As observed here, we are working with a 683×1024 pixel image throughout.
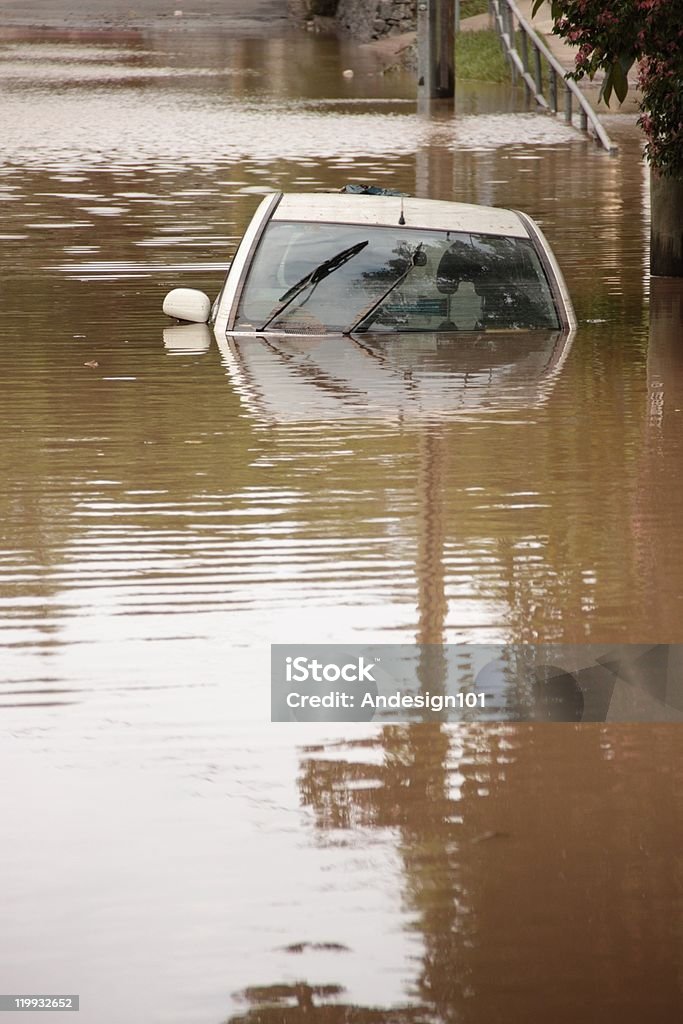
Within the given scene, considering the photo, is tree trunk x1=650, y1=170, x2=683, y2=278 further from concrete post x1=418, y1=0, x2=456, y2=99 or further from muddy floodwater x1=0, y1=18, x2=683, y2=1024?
concrete post x1=418, y1=0, x2=456, y2=99

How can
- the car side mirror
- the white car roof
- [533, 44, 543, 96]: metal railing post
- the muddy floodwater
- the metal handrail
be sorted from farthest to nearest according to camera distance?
[533, 44, 543, 96]: metal railing post
the metal handrail
the car side mirror
the white car roof
the muddy floodwater

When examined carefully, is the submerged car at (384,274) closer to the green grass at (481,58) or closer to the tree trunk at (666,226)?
the tree trunk at (666,226)

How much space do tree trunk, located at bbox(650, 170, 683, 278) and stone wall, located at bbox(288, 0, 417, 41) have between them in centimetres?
3872

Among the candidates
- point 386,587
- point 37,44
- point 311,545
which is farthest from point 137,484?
point 37,44

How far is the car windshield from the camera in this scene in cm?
954

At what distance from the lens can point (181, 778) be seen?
4.46 meters

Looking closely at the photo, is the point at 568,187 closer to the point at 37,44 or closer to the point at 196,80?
Answer: the point at 196,80

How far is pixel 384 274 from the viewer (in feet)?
31.5

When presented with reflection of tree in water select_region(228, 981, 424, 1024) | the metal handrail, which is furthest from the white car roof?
the metal handrail

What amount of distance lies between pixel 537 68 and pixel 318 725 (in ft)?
94.4

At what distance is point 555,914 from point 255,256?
6.32 meters

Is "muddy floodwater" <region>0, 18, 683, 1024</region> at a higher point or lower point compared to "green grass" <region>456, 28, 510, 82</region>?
lower

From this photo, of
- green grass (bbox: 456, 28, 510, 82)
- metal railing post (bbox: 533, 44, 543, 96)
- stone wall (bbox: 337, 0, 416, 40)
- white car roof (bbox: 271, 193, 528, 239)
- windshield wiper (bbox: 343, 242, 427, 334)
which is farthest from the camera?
stone wall (bbox: 337, 0, 416, 40)

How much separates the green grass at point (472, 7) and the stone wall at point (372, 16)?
398 centimetres
